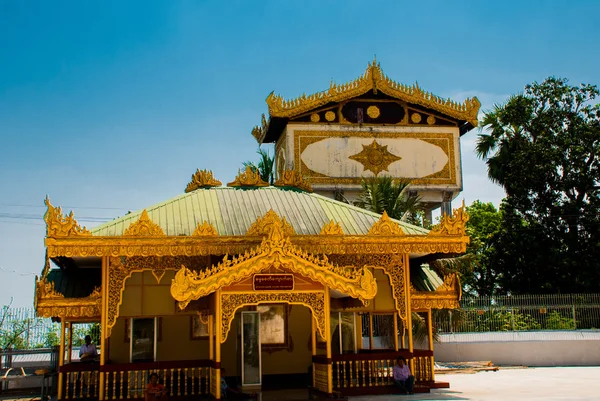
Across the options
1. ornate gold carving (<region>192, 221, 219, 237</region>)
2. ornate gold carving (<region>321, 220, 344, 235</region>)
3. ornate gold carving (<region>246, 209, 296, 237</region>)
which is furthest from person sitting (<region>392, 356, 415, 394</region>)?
ornate gold carving (<region>192, 221, 219, 237</region>)

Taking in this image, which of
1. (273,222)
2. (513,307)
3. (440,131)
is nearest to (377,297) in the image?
(273,222)

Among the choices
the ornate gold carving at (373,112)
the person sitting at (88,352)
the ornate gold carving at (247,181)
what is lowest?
the person sitting at (88,352)

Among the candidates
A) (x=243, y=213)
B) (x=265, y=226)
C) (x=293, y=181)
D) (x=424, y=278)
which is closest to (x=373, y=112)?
(x=293, y=181)

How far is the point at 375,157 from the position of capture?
112 feet

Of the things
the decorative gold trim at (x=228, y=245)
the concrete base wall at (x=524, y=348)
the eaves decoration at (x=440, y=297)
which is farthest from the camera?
the concrete base wall at (x=524, y=348)

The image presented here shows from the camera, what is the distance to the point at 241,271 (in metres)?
13.6

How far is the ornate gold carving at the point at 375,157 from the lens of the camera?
34.1 meters

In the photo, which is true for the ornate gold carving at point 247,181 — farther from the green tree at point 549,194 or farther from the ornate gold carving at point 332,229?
the green tree at point 549,194

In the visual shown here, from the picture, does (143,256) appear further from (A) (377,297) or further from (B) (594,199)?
(B) (594,199)

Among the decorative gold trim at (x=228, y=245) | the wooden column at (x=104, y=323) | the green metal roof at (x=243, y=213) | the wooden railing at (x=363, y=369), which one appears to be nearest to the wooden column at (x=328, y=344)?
the wooden railing at (x=363, y=369)

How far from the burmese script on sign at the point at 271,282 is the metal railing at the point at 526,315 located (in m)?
14.1

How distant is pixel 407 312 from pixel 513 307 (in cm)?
1298

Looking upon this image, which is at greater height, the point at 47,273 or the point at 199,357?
the point at 47,273

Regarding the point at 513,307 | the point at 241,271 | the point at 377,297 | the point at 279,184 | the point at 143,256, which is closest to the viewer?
the point at 241,271
